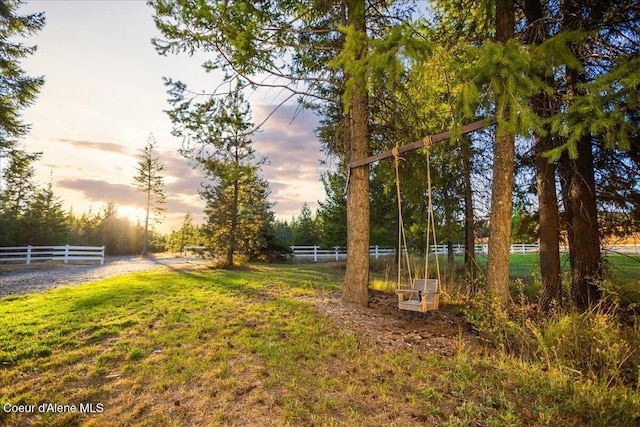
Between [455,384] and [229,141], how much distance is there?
5.84 meters

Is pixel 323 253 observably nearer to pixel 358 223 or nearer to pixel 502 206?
pixel 358 223

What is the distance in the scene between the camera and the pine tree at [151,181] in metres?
28.0

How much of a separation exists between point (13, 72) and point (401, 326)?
53.1 feet

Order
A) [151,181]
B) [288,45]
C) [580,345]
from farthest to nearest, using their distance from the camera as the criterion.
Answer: [151,181], [288,45], [580,345]

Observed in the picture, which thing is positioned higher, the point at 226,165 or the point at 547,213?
the point at 226,165

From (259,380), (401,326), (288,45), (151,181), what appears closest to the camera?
(259,380)

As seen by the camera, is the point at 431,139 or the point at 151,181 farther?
the point at 151,181

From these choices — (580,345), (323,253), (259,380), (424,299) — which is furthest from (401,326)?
(323,253)

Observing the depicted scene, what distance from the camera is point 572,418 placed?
2602 millimetres

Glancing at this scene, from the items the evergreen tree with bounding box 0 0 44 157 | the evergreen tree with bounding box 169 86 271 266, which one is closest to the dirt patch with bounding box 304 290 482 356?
the evergreen tree with bounding box 169 86 271 266

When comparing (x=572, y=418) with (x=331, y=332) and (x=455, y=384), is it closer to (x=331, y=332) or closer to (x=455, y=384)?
(x=455, y=384)

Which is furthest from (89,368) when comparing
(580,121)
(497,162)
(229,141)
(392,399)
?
(580,121)

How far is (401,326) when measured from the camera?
500cm

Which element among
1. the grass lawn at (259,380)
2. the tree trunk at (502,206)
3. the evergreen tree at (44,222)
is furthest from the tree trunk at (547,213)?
the evergreen tree at (44,222)
